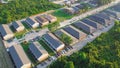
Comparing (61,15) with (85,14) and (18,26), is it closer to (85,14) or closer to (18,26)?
(85,14)

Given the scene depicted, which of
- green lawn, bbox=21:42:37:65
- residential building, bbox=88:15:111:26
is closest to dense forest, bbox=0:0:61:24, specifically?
green lawn, bbox=21:42:37:65

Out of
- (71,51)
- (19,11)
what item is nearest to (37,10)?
(19,11)

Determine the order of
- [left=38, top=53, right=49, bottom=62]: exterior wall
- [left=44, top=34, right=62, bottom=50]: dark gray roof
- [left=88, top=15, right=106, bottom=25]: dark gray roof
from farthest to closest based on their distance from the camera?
1. [left=88, top=15, right=106, bottom=25]: dark gray roof
2. [left=44, top=34, right=62, bottom=50]: dark gray roof
3. [left=38, top=53, right=49, bottom=62]: exterior wall

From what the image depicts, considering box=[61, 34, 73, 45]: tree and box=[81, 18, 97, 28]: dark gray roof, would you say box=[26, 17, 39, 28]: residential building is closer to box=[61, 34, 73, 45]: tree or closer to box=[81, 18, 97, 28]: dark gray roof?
box=[61, 34, 73, 45]: tree

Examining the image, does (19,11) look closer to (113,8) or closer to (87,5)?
(87,5)

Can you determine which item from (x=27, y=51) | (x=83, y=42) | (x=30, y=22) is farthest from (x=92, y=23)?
(x=27, y=51)

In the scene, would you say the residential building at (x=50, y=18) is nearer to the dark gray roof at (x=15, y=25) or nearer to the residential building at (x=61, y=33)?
the residential building at (x=61, y=33)
